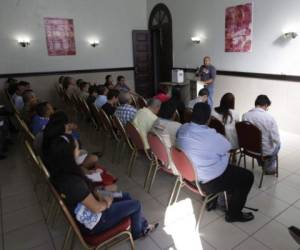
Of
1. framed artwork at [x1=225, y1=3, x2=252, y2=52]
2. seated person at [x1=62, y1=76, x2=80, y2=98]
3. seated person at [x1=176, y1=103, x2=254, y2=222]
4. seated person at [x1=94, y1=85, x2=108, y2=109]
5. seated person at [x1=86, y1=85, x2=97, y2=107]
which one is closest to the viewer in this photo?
seated person at [x1=176, y1=103, x2=254, y2=222]

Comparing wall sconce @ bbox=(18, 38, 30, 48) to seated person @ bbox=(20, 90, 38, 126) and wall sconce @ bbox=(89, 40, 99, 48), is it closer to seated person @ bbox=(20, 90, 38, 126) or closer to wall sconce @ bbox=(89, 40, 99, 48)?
wall sconce @ bbox=(89, 40, 99, 48)

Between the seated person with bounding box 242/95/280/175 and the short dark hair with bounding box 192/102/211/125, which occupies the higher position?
the short dark hair with bounding box 192/102/211/125

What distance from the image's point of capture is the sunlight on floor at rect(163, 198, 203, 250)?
2080 mm

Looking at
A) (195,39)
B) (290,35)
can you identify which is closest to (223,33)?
(195,39)

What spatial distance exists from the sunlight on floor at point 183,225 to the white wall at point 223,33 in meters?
3.55

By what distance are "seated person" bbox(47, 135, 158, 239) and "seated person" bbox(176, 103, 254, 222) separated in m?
0.62

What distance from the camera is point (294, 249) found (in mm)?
1953

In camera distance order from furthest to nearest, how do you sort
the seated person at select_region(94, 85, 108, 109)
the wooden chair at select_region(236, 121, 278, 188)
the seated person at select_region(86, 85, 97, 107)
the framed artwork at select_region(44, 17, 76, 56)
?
the framed artwork at select_region(44, 17, 76, 56), the seated person at select_region(86, 85, 97, 107), the seated person at select_region(94, 85, 108, 109), the wooden chair at select_region(236, 121, 278, 188)

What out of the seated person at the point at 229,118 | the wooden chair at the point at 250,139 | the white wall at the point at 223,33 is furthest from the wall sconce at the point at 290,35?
the wooden chair at the point at 250,139

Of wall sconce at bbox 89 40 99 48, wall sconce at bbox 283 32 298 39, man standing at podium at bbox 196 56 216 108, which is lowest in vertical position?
man standing at podium at bbox 196 56 216 108

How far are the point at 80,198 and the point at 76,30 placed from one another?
6.68 m

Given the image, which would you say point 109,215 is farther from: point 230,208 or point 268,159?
point 268,159

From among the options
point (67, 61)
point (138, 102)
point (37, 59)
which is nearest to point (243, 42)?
point (138, 102)

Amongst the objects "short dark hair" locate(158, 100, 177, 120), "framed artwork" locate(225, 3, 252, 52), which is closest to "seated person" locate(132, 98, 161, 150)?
"short dark hair" locate(158, 100, 177, 120)
